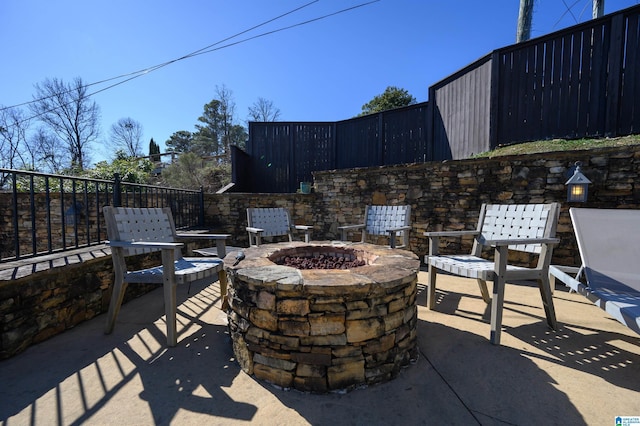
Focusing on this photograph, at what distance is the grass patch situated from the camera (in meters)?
3.49

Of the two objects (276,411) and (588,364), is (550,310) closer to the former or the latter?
(588,364)

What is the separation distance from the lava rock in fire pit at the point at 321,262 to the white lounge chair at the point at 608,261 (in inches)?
57.4

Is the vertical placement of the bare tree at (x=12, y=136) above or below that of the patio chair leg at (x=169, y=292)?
above

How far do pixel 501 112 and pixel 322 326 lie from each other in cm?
525

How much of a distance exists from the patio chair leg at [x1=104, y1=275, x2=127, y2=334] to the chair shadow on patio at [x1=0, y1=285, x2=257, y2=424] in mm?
70

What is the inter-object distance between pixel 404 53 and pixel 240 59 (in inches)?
174

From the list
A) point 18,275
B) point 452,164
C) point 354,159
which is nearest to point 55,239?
point 18,275

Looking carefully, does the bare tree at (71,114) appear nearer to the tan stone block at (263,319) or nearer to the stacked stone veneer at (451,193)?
the stacked stone veneer at (451,193)

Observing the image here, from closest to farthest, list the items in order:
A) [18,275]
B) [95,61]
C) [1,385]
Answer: [1,385] → [18,275] → [95,61]

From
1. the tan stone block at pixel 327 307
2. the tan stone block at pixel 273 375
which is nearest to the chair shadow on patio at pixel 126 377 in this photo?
the tan stone block at pixel 273 375

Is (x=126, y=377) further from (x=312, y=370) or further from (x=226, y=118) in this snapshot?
(x=226, y=118)

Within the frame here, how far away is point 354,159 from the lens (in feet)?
23.4

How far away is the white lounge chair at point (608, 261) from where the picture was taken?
1593 millimetres

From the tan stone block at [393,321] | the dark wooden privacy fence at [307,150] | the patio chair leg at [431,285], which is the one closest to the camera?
the tan stone block at [393,321]
